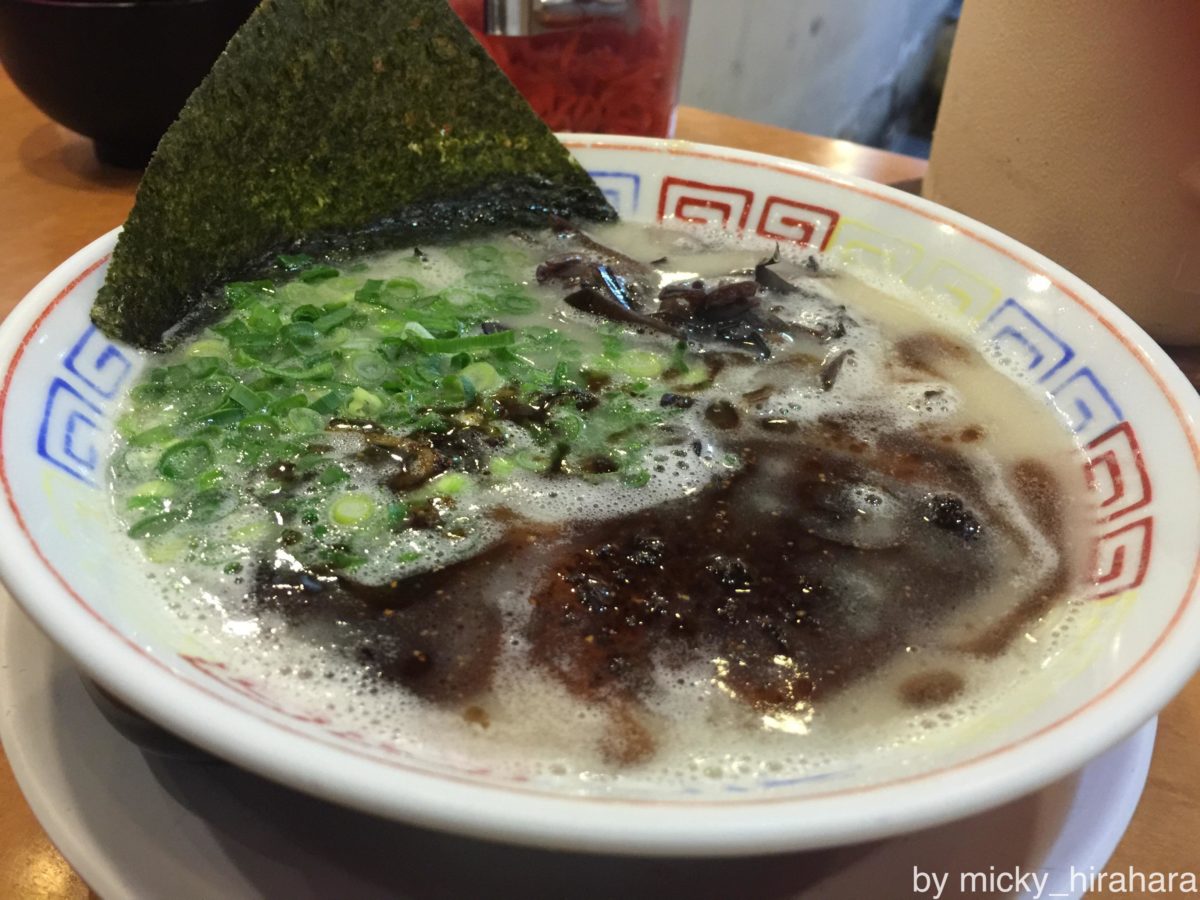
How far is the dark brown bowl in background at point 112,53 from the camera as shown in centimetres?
177

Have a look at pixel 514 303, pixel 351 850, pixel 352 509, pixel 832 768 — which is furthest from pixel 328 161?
pixel 832 768

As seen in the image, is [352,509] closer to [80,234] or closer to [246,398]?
[246,398]

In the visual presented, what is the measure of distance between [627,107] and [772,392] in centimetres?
93

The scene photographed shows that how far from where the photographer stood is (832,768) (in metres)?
0.83

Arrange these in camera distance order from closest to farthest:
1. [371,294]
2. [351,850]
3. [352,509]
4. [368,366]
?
[351,850]
[352,509]
[368,366]
[371,294]

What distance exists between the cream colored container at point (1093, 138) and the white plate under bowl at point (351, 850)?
1.06 m

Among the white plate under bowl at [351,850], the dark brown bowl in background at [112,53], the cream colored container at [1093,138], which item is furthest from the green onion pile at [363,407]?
the cream colored container at [1093,138]

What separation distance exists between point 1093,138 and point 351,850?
5.00 feet

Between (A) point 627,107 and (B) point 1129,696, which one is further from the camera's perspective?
(A) point 627,107

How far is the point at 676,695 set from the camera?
3.01ft

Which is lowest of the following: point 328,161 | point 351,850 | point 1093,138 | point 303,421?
point 351,850

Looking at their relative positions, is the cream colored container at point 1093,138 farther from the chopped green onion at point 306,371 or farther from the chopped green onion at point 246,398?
the chopped green onion at point 246,398

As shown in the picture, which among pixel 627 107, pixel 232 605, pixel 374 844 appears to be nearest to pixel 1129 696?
pixel 374 844

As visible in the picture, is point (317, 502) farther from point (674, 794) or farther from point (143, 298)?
point (674, 794)
